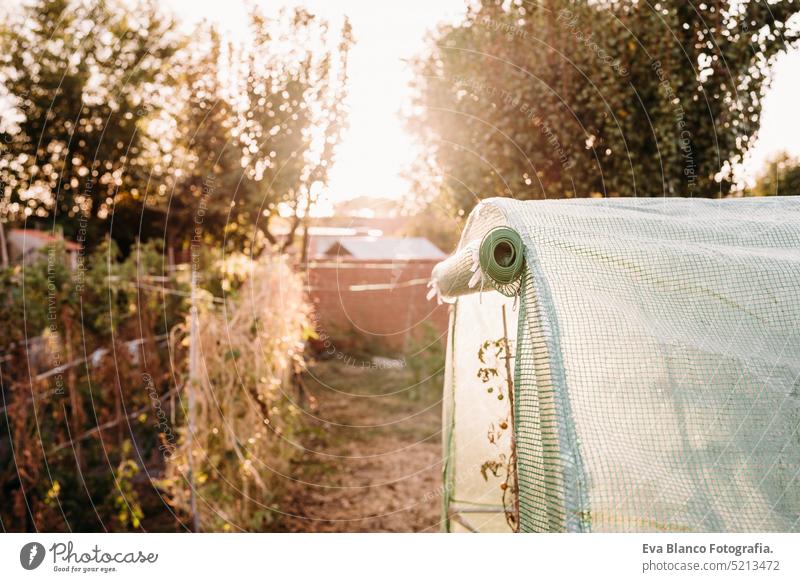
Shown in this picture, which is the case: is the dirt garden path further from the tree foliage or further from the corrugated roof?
the corrugated roof

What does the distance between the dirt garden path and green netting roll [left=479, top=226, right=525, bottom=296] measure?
10.7 ft

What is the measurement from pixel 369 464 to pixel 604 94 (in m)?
3.83

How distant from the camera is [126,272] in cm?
539

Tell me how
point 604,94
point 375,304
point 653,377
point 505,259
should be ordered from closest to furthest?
point 653,377 → point 505,259 → point 604,94 → point 375,304

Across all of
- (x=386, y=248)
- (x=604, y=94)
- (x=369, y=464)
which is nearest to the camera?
(x=604, y=94)

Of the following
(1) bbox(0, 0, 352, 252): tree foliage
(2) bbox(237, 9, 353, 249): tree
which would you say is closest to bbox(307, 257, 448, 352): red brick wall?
(1) bbox(0, 0, 352, 252): tree foliage

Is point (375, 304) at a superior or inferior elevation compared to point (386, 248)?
inferior

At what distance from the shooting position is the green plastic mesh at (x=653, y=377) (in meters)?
1.55

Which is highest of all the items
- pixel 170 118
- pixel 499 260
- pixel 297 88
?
pixel 170 118

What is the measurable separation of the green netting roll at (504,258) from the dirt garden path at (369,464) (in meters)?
3.27

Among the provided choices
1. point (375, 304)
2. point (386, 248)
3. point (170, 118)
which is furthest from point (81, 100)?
point (375, 304)

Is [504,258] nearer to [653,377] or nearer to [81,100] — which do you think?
[653,377]

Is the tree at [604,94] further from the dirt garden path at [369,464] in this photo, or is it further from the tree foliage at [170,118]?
the dirt garden path at [369,464]

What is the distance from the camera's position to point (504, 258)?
1789mm
